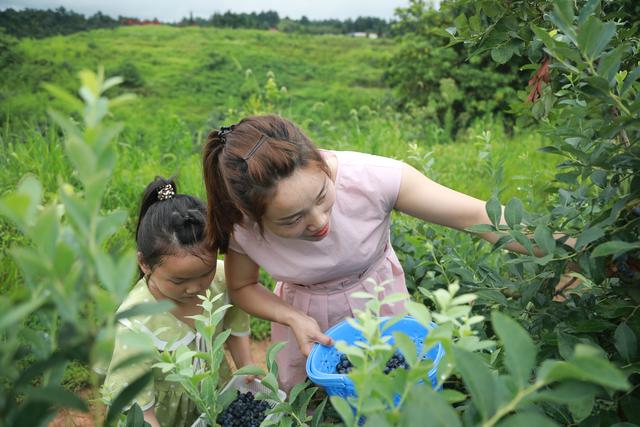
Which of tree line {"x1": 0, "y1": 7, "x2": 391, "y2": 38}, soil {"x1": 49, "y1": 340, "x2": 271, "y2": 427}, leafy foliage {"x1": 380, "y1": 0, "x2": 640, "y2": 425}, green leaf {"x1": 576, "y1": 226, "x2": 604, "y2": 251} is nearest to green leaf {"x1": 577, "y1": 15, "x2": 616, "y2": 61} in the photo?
leafy foliage {"x1": 380, "y1": 0, "x2": 640, "y2": 425}

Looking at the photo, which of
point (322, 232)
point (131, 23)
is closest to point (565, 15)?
point (322, 232)

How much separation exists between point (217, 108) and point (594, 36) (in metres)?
6.21

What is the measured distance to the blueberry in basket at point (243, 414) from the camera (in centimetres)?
192

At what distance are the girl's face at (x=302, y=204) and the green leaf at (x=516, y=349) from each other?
3.41 feet

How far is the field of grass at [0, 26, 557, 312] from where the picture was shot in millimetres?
3926

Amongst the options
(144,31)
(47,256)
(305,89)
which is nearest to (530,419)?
(47,256)

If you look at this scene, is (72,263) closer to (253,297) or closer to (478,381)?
(478,381)

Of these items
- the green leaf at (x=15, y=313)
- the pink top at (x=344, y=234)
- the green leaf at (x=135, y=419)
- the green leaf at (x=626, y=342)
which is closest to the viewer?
the green leaf at (x=15, y=313)

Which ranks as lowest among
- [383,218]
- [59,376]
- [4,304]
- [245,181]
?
[383,218]

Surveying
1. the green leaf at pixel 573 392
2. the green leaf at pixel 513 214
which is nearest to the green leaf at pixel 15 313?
the green leaf at pixel 573 392

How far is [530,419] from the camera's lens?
0.51 metres

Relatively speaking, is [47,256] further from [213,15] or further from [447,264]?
[213,15]

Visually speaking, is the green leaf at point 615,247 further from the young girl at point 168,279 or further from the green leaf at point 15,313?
the young girl at point 168,279

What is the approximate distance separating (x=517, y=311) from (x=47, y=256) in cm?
95
